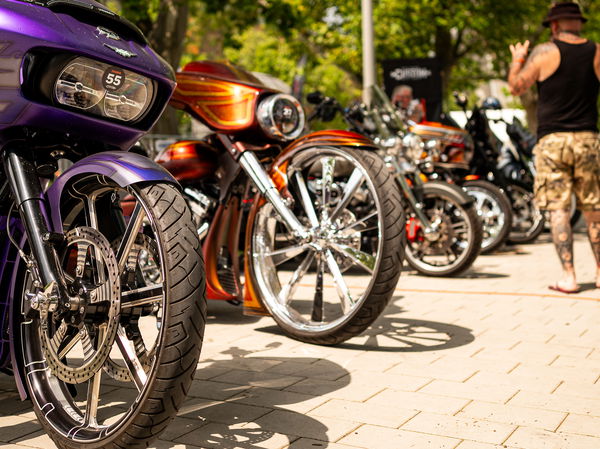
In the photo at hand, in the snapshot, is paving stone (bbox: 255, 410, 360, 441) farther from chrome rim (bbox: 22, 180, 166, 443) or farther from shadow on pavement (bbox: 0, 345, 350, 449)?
chrome rim (bbox: 22, 180, 166, 443)

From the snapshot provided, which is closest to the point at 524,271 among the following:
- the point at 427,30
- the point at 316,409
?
the point at 316,409

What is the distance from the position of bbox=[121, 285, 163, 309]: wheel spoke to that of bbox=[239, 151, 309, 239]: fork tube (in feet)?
6.34

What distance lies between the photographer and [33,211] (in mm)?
3070

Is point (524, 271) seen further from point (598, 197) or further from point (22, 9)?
point (22, 9)

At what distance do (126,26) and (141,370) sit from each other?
1340mm

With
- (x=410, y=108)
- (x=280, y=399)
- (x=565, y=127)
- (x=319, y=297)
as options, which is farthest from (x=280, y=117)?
(x=410, y=108)

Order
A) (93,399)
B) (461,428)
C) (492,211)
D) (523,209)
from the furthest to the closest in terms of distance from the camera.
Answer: (523,209), (492,211), (461,428), (93,399)

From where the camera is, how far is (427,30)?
21750 millimetres

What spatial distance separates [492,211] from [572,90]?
3017 mm

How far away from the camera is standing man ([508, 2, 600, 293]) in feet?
22.3

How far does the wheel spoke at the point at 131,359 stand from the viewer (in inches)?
114

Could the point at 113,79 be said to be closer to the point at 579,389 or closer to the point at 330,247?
the point at 330,247

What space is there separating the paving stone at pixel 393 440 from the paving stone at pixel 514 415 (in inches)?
13.0

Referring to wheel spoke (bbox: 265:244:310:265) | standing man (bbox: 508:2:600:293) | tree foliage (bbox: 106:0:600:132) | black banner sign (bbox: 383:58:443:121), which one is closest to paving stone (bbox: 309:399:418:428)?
wheel spoke (bbox: 265:244:310:265)
